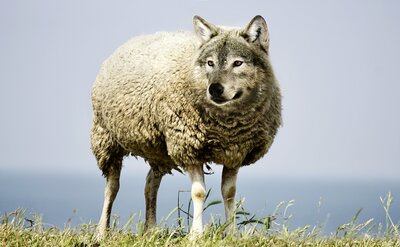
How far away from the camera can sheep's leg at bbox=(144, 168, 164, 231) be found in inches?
365

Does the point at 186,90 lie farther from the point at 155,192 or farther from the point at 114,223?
the point at 155,192

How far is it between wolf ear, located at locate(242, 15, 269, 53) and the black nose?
78 cm

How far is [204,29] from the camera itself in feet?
24.2

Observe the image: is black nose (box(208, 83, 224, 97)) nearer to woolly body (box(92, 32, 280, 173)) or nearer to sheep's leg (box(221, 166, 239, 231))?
woolly body (box(92, 32, 280, 173))

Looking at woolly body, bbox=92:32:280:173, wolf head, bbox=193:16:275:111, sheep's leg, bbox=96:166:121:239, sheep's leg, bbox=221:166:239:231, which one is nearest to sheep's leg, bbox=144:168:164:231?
woolly body, bbox=92:32:280:173

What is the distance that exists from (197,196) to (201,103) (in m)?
1.06

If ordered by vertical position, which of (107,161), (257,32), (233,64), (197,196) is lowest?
(197,196)

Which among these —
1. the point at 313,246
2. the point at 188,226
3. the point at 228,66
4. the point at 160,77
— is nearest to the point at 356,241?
the point at 313,246

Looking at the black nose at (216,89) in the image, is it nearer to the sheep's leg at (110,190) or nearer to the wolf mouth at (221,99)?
the wolf mouth at (221,99)

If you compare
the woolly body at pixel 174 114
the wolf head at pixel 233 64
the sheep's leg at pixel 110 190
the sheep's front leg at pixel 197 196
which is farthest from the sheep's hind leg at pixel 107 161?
the wolf head at pixel 233 64

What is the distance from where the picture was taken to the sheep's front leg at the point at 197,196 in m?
7.04

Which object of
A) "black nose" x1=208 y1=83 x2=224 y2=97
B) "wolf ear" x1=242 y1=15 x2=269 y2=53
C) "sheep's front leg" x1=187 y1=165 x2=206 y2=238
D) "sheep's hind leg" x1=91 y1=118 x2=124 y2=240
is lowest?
"sheep's front leg" x1=187 y1=165 x2=206 y2=238

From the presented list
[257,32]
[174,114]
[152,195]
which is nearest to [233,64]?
[257,32]

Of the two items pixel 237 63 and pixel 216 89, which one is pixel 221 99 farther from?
pixel 237 63
